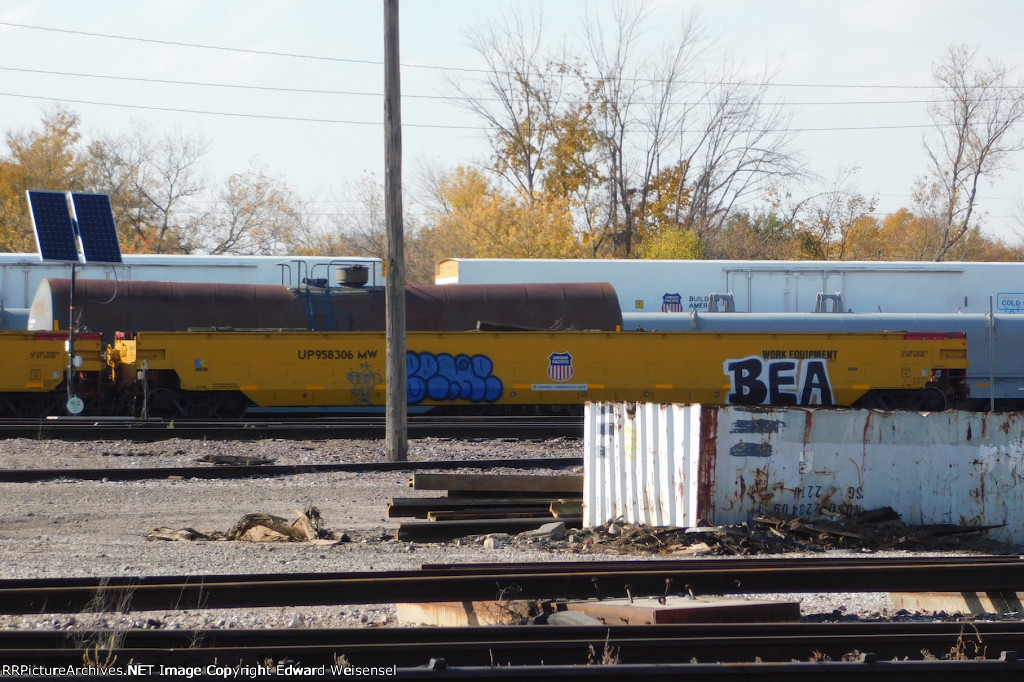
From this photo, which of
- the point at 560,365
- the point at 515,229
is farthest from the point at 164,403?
the point at 515,229

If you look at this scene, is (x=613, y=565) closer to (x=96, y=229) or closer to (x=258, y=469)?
(x=258, y=469)

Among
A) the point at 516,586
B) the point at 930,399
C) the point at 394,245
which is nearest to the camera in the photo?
the point at 516,586

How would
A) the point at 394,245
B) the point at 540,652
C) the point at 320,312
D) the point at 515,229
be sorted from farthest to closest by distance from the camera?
the point at 515,229 → the point at 320,312 → the point at 394,245 → the point at 540,652

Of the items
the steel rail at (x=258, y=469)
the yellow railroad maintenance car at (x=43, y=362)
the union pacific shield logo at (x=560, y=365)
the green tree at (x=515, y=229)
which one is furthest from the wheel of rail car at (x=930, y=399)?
the green tree at (x=515, y=229)

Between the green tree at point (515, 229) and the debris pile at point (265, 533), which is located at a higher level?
the green tree at point (515, 229)

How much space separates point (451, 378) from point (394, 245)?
6322mm

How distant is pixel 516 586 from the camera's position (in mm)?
6410

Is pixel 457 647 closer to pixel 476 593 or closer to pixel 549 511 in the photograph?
pixel 476 593

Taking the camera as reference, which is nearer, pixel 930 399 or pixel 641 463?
pixel 641 463

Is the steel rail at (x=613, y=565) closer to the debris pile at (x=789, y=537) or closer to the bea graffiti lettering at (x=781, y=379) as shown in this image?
the debris pile at (x=789, y=537)

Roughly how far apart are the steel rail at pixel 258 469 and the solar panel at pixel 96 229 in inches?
327

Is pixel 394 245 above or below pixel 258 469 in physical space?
above

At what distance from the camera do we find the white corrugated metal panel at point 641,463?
9.34 metres

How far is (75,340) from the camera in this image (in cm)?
2053
